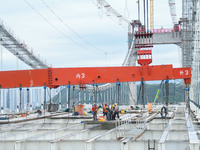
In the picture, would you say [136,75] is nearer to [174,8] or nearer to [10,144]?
[10,144]

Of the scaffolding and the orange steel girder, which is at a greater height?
the scaffolding

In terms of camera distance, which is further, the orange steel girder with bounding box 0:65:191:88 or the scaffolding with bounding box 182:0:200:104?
the scaffolding with bounding box 182:0:200:104

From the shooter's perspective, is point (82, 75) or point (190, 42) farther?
point (190, 42)

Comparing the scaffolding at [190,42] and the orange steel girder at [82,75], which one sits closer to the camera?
the orange steel girder at [82,75]

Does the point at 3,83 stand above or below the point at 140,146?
above

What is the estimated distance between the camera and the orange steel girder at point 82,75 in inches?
1000

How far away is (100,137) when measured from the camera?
21.5m

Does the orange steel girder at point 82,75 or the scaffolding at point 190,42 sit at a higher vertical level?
the scaffolding at point 190,42

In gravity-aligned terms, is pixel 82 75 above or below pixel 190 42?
below

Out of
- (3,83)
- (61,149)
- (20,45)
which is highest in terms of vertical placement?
(20,45)

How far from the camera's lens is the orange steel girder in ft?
83.3

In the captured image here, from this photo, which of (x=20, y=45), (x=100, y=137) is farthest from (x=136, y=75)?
(x=20, y=45)

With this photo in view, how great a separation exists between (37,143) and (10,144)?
5.06 feet

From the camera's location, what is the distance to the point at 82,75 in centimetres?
2619
